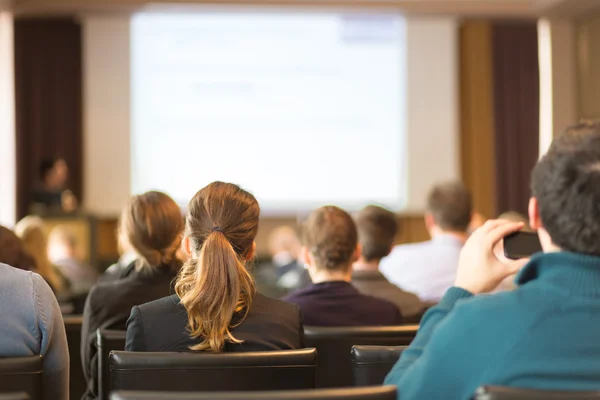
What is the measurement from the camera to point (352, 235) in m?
2.85

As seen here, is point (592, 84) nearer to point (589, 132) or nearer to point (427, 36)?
point (427, 36)

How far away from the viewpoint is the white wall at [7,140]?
895cm

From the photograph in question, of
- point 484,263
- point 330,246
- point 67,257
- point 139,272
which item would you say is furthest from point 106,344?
point 67,257

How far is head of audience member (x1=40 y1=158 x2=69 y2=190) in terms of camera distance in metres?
8.45

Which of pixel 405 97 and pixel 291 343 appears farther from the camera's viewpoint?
pixel 405 97

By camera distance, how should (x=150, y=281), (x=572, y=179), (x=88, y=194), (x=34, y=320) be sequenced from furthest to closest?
(x=88, y=194)
(x=150, y=281)
(x=34, y=320)
(x=572, y=179)

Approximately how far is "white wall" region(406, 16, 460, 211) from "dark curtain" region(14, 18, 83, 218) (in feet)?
12.5

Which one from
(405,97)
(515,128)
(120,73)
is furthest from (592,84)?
(120,73)

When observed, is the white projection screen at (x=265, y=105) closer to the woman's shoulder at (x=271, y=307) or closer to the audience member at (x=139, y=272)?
the audience member at (x=139, y=272)

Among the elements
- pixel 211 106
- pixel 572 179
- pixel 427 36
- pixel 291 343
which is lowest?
pixel 291 343

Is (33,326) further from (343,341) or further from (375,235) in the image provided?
(375,235)

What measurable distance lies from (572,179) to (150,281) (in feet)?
5.48

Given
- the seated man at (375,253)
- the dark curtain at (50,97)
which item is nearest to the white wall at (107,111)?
the dark curtain at (50,97)

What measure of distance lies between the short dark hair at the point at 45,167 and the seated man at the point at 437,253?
5.31m
